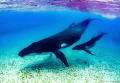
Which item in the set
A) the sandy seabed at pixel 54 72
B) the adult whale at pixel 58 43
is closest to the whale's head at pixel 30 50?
the adult whale at pixel 58 43

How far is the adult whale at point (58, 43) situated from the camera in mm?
9209

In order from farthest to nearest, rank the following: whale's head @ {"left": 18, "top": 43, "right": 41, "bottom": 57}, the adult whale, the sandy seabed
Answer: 1. the adult whale
2. whale's head @ {"left": 18, "top": 43, "right": 41, "bottom": 57}
3. the sandy seabed

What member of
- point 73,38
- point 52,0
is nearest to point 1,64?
point 73,38

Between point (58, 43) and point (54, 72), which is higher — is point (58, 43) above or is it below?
above

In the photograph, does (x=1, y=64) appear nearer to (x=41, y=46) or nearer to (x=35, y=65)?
(x=35, y=65)

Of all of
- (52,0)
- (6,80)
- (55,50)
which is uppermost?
(52,0)

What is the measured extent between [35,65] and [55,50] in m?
2.18

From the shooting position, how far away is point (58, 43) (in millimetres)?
10258

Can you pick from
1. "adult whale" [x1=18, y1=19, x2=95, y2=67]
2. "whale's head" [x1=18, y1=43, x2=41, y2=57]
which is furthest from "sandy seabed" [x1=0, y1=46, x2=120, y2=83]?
"whale's head" [x1=18, y1=43, x2=41, y2=57]

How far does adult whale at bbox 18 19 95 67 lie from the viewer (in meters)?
9.21

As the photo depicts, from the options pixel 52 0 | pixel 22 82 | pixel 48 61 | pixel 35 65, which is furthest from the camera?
pixel 52 0

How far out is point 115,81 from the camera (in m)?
8.41

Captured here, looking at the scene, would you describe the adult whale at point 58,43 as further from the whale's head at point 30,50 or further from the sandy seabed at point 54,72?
the sandy seabed at point 54,72

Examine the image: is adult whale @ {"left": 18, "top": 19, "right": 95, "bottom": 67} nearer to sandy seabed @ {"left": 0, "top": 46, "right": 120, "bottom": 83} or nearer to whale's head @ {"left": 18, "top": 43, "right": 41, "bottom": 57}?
whale's head @ {"left": 18, "top": 43, "right": 41, "bottom": 57}
